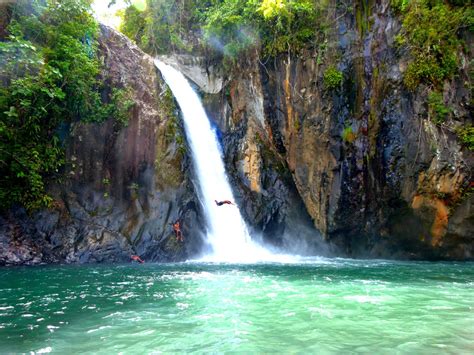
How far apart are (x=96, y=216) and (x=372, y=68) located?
38.2 feet

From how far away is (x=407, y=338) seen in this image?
458 cm

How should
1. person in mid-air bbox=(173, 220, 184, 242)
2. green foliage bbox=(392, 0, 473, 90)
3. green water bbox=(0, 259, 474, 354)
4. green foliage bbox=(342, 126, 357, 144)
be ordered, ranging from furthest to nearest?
green foliage bbox=(342, 126, 357, 144) < person in mid-air bbox=(173, 220, 184, 242) < green foliage bbox=(392, 0, 473, 90) < green water bbox=(0, 259, 474, 354)

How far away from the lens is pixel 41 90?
11.8m

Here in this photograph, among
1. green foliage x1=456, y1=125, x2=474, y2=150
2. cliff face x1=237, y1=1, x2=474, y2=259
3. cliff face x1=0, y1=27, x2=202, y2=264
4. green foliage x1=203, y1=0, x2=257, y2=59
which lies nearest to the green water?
cliff face x1=0, y1=27, x2=202, y2=264

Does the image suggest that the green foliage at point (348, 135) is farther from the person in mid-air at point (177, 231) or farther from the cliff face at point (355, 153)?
the person in mid-air at point (177, 231)

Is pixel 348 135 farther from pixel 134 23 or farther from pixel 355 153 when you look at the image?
pixel 134 23

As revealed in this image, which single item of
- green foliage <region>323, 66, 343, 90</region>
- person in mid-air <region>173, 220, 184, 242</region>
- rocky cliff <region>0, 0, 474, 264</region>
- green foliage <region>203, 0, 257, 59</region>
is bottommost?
person in mid-air <region>173, 220, 184, 242</region>

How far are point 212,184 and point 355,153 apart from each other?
6.14m

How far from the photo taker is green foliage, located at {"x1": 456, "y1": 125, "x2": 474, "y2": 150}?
40.7ft

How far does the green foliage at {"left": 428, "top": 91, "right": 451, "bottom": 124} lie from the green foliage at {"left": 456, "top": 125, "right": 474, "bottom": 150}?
70 centimetres

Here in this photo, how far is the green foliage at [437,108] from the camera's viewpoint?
12.7 m

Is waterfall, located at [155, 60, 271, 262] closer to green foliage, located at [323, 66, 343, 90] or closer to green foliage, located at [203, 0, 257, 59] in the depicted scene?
green foliage, located at [203, 0, 257, 59]

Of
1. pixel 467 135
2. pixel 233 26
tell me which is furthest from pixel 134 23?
pixel 467 135

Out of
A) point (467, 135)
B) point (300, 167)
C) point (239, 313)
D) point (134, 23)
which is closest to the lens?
point (239, 313)
